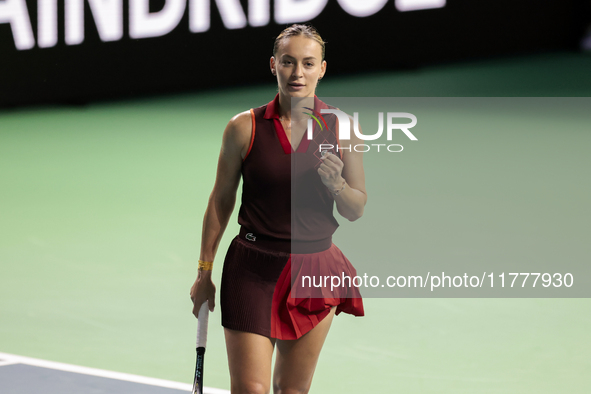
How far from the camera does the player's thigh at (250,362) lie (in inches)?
108

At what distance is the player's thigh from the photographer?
9.00ft

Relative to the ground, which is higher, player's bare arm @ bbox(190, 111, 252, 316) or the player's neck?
the player's neck

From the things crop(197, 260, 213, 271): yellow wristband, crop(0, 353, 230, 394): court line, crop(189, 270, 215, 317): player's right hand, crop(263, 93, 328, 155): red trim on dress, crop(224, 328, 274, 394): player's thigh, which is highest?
crop(263, 93, 328, 155): red trim on dress

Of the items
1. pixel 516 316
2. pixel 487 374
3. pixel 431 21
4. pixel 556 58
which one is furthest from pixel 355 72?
pixel 487 374

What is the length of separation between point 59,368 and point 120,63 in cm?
963

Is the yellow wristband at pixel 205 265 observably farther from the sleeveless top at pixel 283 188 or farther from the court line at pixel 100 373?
the court line at pixel 100 373

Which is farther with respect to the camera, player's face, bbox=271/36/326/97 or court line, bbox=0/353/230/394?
court line, bbox=0/353/230/394

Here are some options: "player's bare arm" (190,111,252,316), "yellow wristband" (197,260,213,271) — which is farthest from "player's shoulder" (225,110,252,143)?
"yellow wristband" (197,260,213,271)

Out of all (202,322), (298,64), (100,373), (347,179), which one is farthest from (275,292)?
(100,373)

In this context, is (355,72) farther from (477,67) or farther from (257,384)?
(257,384)

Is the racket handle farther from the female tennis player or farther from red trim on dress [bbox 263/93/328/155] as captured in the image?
red trim on dress [bbox 263/93/328/155]

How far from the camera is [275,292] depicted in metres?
2.82

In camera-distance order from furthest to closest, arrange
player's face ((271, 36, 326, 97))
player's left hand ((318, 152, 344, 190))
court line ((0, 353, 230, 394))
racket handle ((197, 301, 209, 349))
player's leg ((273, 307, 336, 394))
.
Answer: court line ((0, 353, 230, 394))
racket handle ((197, 301, 209, 349))
player's leg ((273, 307, 336, 394))
player's face ((271, 36, 326, 97))
player's left hand ((318, 152, 344, 190))

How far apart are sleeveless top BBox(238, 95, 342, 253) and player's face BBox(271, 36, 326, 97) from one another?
100mm
